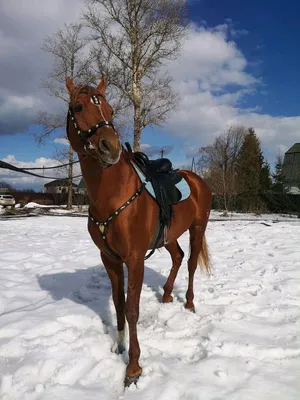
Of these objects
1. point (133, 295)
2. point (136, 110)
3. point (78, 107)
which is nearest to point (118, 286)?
point (133, 295)

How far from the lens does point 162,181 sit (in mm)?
3215

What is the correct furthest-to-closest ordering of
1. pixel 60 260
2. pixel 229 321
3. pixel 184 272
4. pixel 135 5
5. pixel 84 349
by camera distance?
pixel 135 5
pixel 60 260
pixel 184 272
pixel 229 321
pixel 84 349

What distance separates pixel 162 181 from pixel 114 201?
736mm

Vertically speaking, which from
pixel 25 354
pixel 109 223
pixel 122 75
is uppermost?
pixel 122 75

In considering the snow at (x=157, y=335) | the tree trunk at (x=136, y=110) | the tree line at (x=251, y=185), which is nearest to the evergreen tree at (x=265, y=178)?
the tree line at (x=251, y=185)

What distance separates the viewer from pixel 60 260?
19.9 ft

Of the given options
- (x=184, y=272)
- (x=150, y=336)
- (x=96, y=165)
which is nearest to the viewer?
(x=96, y=165)

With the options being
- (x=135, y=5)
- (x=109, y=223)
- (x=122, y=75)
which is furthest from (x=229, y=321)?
(x=135, y=5)

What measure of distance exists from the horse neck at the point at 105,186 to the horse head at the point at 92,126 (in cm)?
20

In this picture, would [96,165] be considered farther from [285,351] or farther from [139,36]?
[139,36]

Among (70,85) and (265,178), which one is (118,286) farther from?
(265,178)

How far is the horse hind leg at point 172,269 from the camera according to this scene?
4.13 meters

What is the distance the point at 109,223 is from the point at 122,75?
1802cm

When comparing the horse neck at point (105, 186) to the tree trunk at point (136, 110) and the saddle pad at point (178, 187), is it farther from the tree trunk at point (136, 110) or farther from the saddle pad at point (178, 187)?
the tree trunk at point (136, 110)
